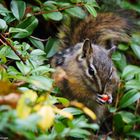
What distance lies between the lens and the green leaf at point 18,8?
3503 millimetres

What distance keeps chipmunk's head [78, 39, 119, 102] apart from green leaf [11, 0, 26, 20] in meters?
0.55

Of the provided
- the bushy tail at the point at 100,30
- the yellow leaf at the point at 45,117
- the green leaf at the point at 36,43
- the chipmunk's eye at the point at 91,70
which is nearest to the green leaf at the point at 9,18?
the green leaf at the point at 36,43

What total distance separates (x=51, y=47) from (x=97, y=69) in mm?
672

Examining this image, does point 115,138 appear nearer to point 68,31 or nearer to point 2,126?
point 68,31

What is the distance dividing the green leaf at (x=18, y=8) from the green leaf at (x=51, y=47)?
0.41m

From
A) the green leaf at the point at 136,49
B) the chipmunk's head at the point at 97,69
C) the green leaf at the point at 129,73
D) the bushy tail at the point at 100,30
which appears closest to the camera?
the chipmunk's head at the point at 97,69

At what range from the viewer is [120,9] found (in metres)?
4.23

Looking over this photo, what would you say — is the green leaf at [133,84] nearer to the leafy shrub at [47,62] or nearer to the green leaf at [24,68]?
the leafy shrub at [47,62]

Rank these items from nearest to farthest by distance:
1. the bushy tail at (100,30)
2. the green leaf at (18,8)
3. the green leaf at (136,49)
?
the green leaf at (18,8), the bushy tail at (100,30), the green leaf at (136,49)

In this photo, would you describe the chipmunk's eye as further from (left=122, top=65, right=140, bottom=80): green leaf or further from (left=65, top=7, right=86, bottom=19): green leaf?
(left=65, top=7, right=86, bottom=19): green leaf

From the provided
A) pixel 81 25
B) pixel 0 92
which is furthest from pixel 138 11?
pixel 0 92

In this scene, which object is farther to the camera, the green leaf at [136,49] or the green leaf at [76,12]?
the green leaf at [136,49]

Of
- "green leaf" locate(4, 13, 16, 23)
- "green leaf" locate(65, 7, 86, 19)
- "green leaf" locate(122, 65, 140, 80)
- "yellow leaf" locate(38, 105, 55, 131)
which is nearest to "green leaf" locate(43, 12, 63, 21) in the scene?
"green leaf" locate(65, 7, 86, 19)

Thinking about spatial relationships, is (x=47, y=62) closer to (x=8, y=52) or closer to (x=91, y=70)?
(x=91, y=70)
